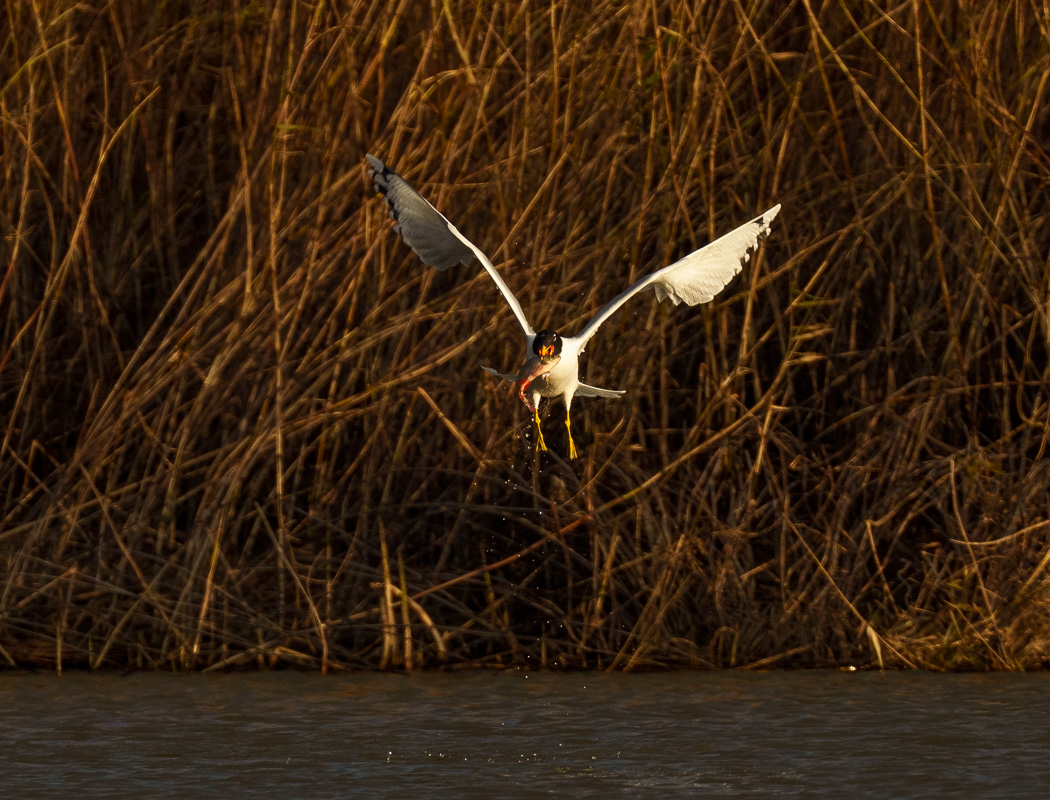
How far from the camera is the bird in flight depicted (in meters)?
5.77

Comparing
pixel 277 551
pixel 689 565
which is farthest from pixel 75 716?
pixel 689 565

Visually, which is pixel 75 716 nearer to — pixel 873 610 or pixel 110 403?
pixel 110 403

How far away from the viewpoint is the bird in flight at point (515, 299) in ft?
18.9

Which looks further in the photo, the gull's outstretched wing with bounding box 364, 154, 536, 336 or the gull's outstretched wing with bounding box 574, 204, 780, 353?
the gull's outstretched wing with bounding box 574, 204, 780, 353

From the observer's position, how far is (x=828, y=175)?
22.2ft

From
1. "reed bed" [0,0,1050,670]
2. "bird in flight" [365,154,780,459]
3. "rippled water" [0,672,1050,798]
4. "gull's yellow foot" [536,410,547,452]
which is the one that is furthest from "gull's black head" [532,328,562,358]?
"rippled water" [0,672,1050,798]

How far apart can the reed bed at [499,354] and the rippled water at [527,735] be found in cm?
20

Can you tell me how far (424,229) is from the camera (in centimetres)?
608

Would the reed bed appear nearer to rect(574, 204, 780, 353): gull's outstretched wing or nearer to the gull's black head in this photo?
rect(574, 204, 780, 353): gull's outstretched wing

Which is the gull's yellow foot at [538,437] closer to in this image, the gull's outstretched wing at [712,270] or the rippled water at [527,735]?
the gull's outstretched wing at [712,270]

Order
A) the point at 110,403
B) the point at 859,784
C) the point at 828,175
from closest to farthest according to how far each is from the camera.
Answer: the point at 859,784 → the point at 110,403 → the point at 828,175

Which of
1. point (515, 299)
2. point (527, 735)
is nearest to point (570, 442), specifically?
point (515, 299)

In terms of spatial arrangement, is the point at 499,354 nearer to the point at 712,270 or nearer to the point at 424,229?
the point at 424,229

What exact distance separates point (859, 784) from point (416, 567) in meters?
1.89
